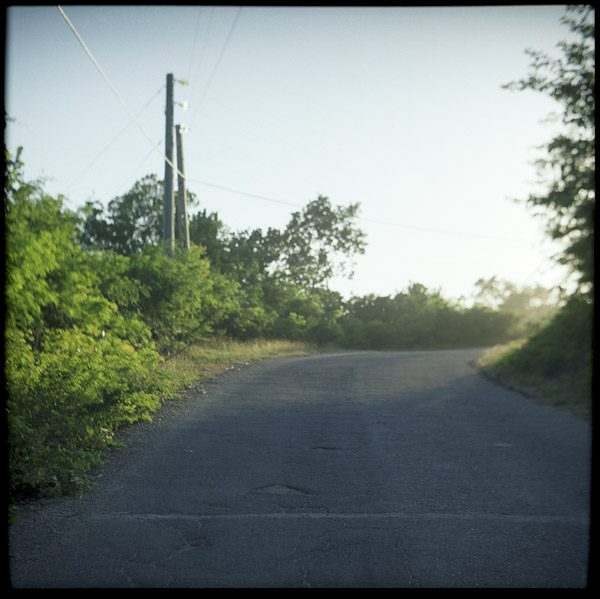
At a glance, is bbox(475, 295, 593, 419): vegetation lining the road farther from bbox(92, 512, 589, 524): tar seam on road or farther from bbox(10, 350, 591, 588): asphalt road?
bbox(92, 512, 589, 524): tar seam on road

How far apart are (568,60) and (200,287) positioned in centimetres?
1097

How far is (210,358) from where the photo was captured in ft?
53.2

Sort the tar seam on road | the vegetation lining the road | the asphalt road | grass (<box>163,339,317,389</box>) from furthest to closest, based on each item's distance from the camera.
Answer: grass (<box>163,339,317,389</box>) → the vegetation lining the road → the tar seam on road → the asphalt road

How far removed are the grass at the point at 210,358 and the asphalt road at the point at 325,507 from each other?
3620 millimetres

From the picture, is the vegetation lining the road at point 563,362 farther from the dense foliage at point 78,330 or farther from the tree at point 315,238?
the tree at point 315,238

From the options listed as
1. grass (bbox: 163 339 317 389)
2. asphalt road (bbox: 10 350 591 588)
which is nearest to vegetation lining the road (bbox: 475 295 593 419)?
asphalt road (bbox: 10 350 591 588)

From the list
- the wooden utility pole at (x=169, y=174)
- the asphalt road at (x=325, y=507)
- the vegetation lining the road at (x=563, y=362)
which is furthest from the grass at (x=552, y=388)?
the wooden utility pole at (x=169, y=174)

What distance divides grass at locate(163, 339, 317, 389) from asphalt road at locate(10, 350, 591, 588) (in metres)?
3.62

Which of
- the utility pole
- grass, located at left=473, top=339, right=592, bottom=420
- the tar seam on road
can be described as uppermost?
the utility pole

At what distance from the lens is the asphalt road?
324 cm

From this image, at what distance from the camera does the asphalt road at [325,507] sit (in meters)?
3.24

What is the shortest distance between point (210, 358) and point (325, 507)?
1210 cm

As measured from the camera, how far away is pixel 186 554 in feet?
11.4
